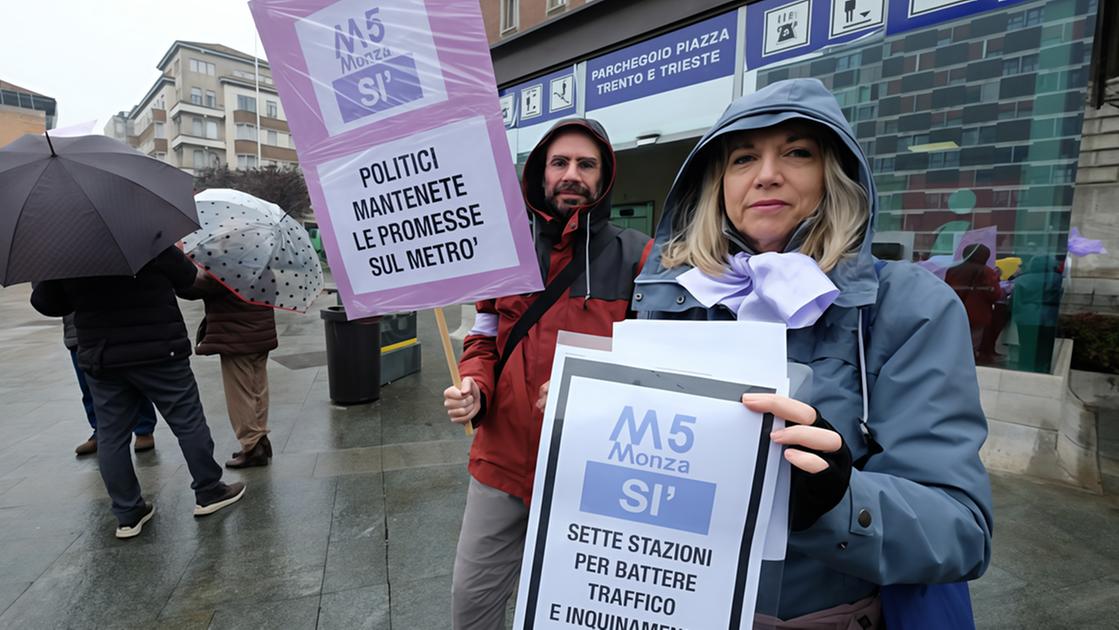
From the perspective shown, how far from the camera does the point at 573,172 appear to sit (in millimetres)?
2109

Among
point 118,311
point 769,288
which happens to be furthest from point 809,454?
point 118,311

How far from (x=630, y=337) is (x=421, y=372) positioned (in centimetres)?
713

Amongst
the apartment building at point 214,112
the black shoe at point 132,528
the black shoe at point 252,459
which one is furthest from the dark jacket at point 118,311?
the apartment building at point 214,112

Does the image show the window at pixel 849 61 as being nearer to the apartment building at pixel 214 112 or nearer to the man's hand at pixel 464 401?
the man's hand at pixel 464 401

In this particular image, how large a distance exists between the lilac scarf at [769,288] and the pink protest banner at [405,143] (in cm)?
54

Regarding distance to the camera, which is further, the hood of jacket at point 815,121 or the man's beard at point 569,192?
the man's beard at point 569,192

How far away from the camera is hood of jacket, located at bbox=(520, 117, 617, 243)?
2.09 m

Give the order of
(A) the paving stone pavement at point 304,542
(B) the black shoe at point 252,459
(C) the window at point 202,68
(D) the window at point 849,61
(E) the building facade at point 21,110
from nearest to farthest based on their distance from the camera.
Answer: (A) the paving stone pavement at point 304,542 → (B) the black shoe at point 252,459 → (D) the window at point 849,61 → (E) the building facade at point 21,110 → (C) the window at point 202,68

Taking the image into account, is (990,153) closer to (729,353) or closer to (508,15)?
(729,353)

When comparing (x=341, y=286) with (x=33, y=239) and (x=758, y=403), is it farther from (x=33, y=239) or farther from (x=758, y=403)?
(x=33, y=239)

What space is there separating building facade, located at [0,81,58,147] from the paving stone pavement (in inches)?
2650

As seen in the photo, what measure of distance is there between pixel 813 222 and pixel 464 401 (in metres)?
1.16

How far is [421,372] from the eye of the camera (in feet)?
25.7

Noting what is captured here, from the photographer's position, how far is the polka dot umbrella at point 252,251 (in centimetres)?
413
